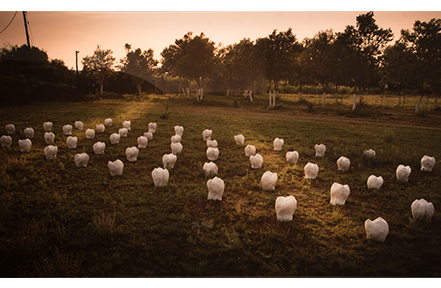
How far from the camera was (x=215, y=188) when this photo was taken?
5.74 meters

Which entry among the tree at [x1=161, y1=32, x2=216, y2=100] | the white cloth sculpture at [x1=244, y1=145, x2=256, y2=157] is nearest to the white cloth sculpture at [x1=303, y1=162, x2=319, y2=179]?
the white cloth sculpture at [x1=244, y1=145, x2=256, y2=157]

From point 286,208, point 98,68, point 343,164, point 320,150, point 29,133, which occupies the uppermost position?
point 98,68

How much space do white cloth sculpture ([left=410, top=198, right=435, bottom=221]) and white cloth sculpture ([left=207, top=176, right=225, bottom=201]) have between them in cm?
409

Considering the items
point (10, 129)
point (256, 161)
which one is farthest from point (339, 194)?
point (10, 129)

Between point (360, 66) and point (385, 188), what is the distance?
1992 centimetres

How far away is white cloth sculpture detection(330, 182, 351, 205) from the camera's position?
569cm

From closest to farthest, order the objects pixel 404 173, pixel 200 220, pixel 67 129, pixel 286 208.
Result: pixel 286 208
pixel 200 220
pixel 404 173
pixel 67 129

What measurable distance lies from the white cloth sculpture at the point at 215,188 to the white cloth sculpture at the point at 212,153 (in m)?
2.82

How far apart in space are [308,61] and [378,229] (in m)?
28.9

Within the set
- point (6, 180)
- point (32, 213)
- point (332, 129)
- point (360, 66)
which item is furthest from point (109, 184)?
point (360, 66)

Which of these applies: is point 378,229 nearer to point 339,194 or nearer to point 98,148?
point 339,194

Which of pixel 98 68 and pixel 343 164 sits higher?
pixel 98 68

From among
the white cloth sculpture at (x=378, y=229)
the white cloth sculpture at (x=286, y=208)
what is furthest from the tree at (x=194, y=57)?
the white cloth sculpture at (x=378, y=229)

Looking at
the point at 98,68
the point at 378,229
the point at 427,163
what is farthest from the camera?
the point at 98,68
